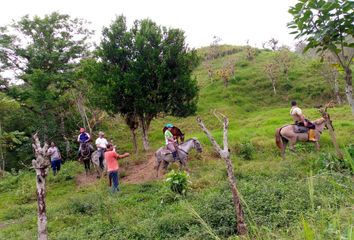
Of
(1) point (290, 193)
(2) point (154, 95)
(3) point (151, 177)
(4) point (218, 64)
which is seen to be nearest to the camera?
(1) point (290, 193)

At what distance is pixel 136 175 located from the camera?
52.2ft

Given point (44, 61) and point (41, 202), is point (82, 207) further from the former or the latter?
point (44, 61)

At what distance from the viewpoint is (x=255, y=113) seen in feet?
96.8

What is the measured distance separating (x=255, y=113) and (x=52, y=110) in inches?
622

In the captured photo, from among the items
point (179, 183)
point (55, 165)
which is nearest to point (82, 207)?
point (179, 183)

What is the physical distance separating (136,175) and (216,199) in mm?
7803

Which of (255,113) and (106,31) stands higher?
(106,31)

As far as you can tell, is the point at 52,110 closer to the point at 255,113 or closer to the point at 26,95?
the point at 26,95

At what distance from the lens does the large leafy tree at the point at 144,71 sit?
63.1ft

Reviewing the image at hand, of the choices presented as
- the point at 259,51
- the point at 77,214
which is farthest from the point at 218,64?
the point at 77,214

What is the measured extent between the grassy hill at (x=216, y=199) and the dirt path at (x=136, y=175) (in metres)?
0.42

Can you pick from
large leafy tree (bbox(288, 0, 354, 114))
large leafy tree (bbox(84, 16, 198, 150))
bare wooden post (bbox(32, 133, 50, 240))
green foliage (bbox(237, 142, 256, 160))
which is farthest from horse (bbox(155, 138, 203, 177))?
large leafy tree (bbox(288, 0, 354, 114))

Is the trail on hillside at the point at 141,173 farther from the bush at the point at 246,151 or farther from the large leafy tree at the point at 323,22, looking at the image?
the large leafy tree at the point at 323,22

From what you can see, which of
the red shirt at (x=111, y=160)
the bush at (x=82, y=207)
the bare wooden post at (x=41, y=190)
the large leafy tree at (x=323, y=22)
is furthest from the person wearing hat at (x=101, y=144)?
the large leafy tree at (x=323, y=22)
